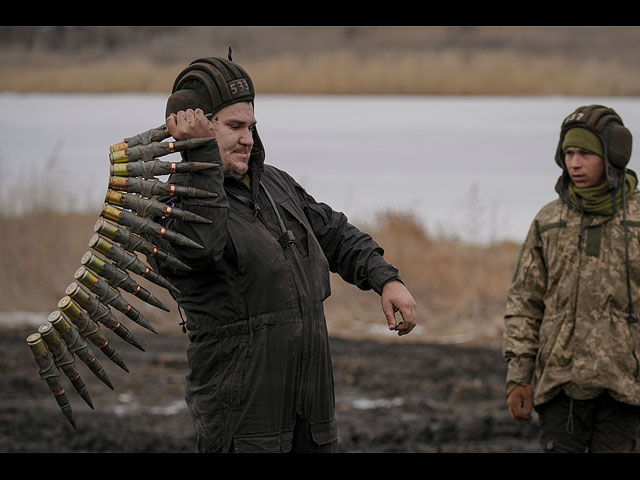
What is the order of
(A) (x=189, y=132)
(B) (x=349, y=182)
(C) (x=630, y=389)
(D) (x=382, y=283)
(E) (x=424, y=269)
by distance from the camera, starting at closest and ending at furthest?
(A) (x=189, y=132) → (D) (x=382, y=283) → (C) (x=630, y=389) → (E) (x=424, y=269) → (B) (x=349, y=182)

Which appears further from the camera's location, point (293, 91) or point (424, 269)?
point (293, 91)

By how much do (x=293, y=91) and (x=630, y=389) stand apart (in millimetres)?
11497

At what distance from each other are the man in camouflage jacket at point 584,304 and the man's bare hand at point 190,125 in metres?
2.42

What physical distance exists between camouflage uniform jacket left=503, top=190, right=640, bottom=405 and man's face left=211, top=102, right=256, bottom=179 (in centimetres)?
218

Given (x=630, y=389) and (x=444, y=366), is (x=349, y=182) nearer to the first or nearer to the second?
(x=444, y=366)

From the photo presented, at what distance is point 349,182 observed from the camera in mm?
14281

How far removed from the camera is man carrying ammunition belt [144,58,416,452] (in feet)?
13.0

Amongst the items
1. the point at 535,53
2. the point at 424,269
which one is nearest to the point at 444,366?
Result: the point at 424,269

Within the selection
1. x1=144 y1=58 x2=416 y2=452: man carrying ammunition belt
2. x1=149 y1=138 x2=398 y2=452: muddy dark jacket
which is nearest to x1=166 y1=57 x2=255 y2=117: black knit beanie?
x1=144 y1=58 x2=416 y2=452: man carrying ammunition belt

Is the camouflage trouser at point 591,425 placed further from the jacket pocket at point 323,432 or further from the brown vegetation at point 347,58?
the brown vegetation at point 347,58

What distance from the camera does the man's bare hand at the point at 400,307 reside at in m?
4.12

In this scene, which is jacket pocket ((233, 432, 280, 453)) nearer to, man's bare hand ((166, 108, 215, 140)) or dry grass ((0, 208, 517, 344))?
man's bare hand ((166, 108, 215, 140))

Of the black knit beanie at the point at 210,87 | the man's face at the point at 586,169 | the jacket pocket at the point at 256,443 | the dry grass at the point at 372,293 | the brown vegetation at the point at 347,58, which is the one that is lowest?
the dry grass at the point at 372,293

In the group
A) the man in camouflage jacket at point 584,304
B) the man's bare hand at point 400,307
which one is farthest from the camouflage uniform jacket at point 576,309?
the man's bare hand at point 400,307
